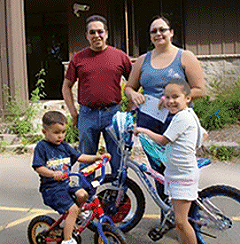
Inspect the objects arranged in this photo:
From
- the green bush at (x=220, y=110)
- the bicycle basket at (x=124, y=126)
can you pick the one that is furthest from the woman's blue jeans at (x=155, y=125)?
the green bush at (x=220, y=110)

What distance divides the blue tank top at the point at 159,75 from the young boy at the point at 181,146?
452 millimetres

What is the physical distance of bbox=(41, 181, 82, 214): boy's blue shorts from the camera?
9.64ft

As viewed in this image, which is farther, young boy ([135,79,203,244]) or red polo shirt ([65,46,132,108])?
red polo shirt ([65,46,132,108])

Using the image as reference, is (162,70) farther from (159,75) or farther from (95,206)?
(95,206)

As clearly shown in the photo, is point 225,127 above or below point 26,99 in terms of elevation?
below

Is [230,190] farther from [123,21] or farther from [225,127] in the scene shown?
[123,21]

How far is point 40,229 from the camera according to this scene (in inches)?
127

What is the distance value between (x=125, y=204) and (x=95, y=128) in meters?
0.75

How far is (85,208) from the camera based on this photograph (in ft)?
9.84

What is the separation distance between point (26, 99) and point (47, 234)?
5.40 metres

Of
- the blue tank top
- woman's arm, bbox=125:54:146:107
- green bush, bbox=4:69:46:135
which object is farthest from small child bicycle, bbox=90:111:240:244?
green bush, bbox=4:69:46:135

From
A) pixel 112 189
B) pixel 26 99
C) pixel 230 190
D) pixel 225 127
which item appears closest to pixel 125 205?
pixel 112 189

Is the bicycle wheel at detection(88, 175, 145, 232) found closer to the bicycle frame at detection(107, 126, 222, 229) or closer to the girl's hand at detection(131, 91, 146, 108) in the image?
the bicycle frame at detection(107, 126, 222, 229)

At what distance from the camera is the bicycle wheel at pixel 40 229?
10.3 ft
